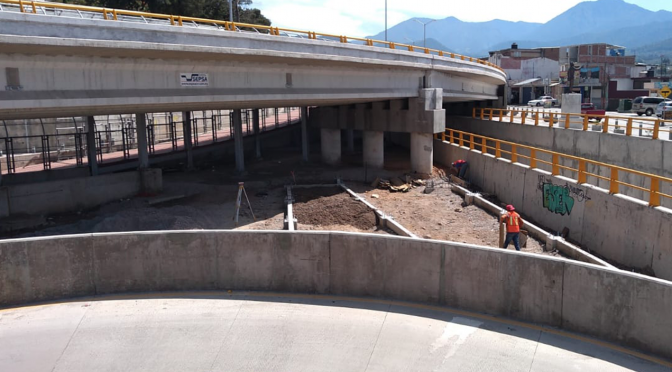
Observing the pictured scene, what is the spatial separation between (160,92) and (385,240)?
1041 cm

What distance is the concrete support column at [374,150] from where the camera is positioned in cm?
3089

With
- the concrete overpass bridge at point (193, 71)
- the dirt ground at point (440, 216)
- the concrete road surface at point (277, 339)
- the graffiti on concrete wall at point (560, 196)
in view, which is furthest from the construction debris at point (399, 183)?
the concrete road surface at point (277, 339)

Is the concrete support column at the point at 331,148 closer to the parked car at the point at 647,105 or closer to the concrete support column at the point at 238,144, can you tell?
the concrete support column at the point at 238,144

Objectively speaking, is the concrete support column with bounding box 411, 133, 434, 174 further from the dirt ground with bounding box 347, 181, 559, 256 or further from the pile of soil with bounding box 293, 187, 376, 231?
the pile of soil with bounding box 293, 187, 376, 231

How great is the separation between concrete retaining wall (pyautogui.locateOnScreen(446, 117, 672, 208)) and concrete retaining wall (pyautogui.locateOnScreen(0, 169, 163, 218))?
1953 cm

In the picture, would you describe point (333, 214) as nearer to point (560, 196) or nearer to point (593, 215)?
point (560, 196)

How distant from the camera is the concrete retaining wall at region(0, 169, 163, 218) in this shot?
1947 centimetres

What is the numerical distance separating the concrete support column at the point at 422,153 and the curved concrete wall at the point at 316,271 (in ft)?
59.9

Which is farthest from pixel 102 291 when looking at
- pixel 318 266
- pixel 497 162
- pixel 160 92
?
pixel 497 162

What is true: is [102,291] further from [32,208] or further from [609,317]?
[32,208]

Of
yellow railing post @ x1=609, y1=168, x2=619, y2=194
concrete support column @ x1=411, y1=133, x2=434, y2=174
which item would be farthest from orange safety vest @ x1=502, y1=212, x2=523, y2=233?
concrete support column @ x1=411, y1=133, x2=434, y2=174

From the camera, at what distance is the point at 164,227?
17938mm

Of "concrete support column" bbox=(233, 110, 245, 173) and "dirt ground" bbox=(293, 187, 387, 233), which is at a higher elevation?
"concrete support column" bbox=(233, 110, 245, 173)

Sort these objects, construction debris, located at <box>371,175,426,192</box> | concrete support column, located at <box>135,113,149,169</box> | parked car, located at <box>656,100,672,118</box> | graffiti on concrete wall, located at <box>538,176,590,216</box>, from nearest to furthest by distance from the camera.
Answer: graffiti on concrete wall, located at <box>538,176,590,216</box>, concrete support column, located at <box>135,113,149,169</box>, construction debris, located at <box>371,175,426,192</box>, parked car, located at <box>656,100,672,118</box>
